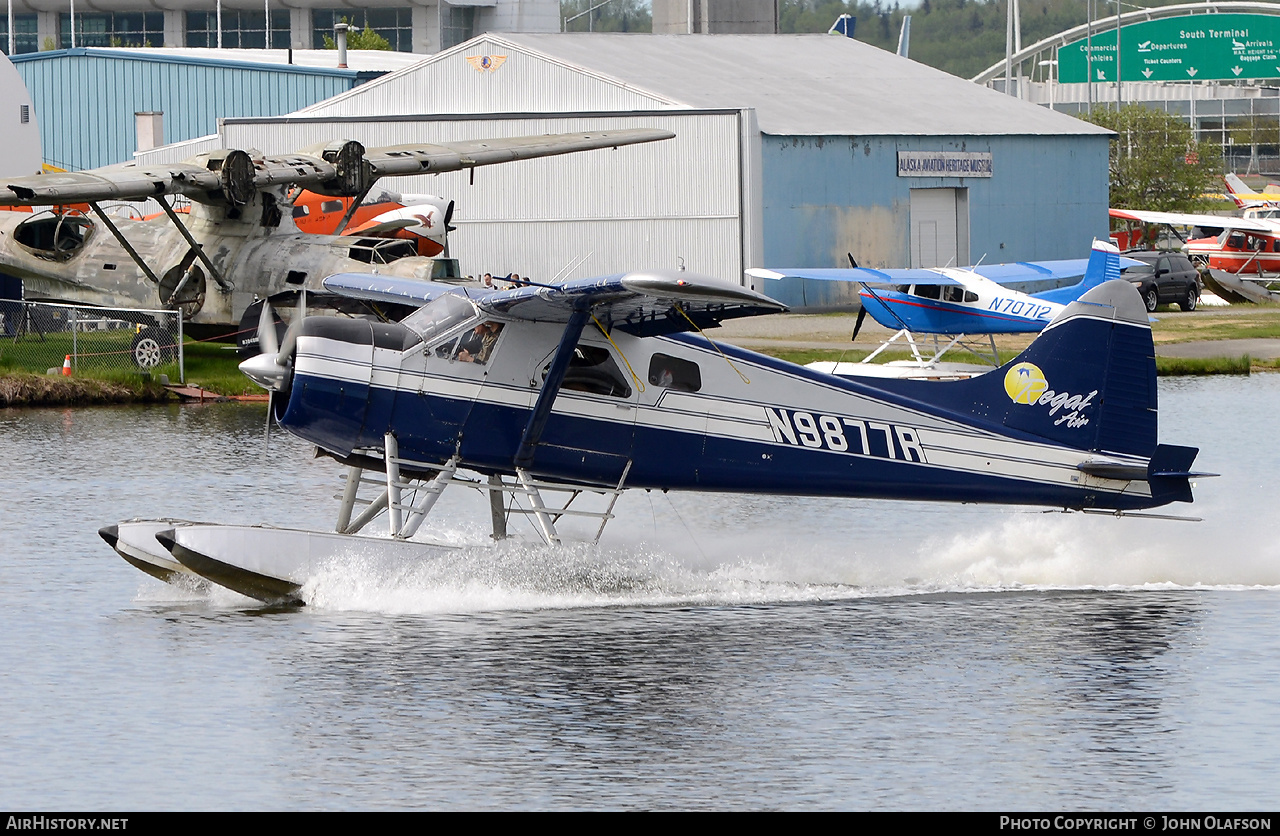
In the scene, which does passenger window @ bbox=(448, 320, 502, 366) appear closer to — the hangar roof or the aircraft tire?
the aircraft tire

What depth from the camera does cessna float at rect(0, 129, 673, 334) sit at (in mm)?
26422

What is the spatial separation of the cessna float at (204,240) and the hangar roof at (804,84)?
13724 millimetres

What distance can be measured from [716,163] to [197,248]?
15892 mm

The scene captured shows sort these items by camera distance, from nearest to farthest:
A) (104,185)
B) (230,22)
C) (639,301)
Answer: (639,301)
(104,185)
(230,22)

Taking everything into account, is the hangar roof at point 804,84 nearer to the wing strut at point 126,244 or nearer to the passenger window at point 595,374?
the wing strut at point 126,244

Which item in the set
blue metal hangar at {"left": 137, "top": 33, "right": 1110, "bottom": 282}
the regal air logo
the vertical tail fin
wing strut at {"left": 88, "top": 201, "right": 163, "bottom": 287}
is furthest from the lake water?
blue metal hangar at {"left": 137, "top": 33, "right": 1110, "bottom": 282}

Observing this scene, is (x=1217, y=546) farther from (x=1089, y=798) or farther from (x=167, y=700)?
(x=167, y=700)

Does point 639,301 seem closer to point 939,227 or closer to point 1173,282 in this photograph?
point 939,227

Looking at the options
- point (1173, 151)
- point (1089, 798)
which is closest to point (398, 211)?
point (1089, 798)

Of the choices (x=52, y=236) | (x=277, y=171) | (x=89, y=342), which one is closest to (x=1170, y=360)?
(x=277, y=171)

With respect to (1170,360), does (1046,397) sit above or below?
above

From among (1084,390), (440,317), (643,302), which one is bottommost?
(1084,390)

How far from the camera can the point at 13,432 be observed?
23.1 metres

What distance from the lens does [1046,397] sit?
13.4 meters
